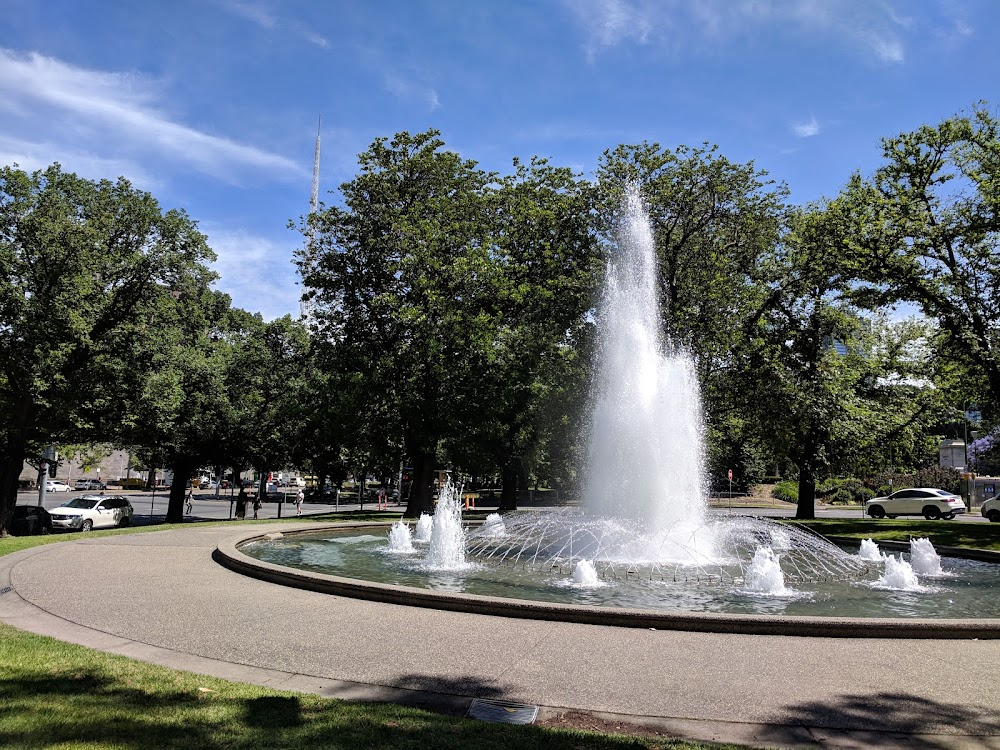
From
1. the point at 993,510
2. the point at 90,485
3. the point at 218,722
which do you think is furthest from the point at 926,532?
the point at 90,485

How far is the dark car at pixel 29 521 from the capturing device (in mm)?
26141

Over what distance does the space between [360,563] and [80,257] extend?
15.7m

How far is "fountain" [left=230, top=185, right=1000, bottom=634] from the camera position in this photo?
35.4 feet

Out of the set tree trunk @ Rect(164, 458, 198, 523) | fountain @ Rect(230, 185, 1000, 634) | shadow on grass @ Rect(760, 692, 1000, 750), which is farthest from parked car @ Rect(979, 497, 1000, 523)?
tree trunk @ Rect(164, 458, 198, 523)

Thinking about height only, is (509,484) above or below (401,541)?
above

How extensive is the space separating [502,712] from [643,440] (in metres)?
13.0

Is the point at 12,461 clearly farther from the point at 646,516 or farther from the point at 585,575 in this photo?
the point at 585,575

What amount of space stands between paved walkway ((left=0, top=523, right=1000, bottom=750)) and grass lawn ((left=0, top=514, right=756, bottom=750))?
16.8 inches

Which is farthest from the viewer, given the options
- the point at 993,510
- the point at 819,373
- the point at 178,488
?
the point at 993,510

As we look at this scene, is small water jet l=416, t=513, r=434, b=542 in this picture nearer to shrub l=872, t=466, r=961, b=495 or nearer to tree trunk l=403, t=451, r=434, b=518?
tree trunk l=403, t=451, r=434, b=518

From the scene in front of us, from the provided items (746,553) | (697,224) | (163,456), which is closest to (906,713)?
(746,553)

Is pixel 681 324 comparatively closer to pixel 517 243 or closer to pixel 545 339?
pixel 545 339

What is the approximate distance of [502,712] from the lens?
209 inches

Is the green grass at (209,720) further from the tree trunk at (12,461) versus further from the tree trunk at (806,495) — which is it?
the tree trunk at (806,495)
